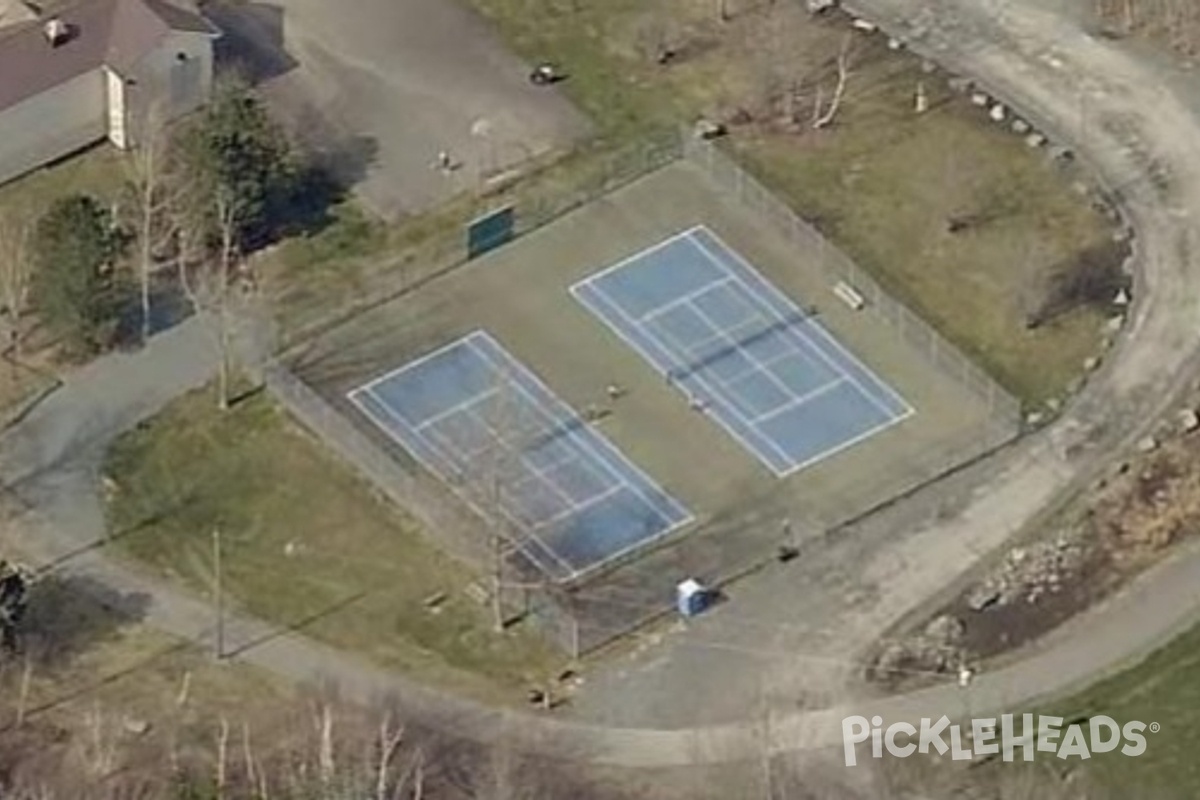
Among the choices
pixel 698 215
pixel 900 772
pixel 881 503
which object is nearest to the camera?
pixel 900 772

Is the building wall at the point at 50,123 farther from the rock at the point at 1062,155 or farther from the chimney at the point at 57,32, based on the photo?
the rock at the point at 1062,155

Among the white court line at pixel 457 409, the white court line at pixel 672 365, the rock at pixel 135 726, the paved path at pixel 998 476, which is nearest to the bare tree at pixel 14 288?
the paved path at pixel 998 476

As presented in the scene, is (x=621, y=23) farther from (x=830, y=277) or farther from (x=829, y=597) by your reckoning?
(x=829, y=597)

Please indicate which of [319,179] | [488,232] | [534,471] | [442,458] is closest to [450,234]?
[488,232]

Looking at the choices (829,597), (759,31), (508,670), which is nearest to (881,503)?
(829,597)

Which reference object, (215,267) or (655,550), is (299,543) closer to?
(655,550)

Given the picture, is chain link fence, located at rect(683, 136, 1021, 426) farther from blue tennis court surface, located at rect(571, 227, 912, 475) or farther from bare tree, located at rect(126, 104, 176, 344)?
bare tree, located at rect(126, 104, 176, 344)

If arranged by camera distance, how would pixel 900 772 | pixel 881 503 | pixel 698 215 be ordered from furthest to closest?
pixel 698 215, pixel 881 503, pixel 900 772
